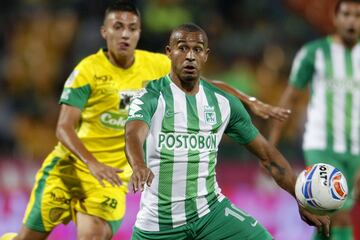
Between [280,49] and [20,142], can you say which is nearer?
[20,142]

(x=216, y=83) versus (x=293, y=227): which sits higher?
(x=216, y=83)

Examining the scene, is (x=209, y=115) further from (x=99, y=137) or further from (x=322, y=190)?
(x=99, y=137)

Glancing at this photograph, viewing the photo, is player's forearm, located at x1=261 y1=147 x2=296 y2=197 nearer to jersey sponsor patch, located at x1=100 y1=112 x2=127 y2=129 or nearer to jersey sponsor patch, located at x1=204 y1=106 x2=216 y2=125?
jersey sponsor patch, located at x1=204 y1=106 x2=216 y2=125

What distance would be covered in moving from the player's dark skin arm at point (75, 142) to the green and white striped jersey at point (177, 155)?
0.28 m

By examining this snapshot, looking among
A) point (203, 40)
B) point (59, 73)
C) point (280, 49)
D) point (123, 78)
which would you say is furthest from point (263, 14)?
point (203, 40)

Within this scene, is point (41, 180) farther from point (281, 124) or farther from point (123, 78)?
point (281, 124)

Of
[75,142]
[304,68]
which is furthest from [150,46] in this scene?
[75,142]

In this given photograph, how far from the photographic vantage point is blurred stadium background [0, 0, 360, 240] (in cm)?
1216

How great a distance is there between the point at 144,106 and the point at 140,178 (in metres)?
0.71

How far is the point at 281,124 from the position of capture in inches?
308

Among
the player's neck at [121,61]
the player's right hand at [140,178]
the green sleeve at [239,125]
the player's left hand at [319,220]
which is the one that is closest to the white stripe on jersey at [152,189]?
the green sleeve at [239,125]

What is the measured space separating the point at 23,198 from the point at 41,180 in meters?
2.92

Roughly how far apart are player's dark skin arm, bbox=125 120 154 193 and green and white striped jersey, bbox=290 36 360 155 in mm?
3176

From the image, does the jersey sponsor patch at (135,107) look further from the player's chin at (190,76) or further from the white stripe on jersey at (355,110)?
the white stripe on jersey at (355,110)
